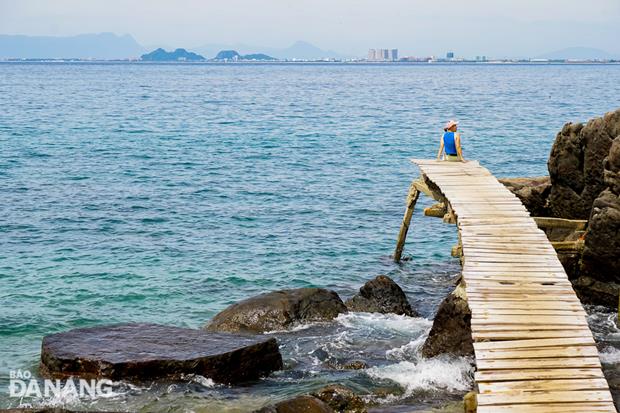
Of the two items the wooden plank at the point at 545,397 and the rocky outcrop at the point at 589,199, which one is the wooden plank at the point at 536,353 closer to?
the wooden plank at the point at 545,397

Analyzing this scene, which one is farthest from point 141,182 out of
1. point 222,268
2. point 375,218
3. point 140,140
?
point 140,140

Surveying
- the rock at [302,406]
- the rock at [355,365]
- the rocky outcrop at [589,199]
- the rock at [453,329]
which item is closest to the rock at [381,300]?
the rock at [355,365]

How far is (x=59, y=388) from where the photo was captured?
1673cm

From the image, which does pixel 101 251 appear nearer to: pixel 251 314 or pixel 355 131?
pixel 251 314

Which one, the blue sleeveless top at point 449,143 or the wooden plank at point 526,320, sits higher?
the blue sleeveless top at point 449,143

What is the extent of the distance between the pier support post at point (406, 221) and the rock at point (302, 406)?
45.5 feet

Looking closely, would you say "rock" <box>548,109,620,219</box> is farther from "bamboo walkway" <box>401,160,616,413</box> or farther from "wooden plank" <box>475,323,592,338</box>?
"wooden plank" <box>475,323,592,338</box>

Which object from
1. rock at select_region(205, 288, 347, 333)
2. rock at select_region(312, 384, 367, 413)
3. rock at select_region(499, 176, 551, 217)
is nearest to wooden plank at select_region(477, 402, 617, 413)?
rock at select_region(312, 384, 367, 413)

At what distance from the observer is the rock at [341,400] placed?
14.8 m

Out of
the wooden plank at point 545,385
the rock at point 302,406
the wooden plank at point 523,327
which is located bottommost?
the rock at point 302,406

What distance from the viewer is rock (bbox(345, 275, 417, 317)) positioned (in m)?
22.0

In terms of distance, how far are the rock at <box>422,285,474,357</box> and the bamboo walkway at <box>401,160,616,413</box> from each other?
1.01 meters

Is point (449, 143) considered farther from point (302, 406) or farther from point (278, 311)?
point (302, 406)

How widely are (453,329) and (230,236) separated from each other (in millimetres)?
14454
